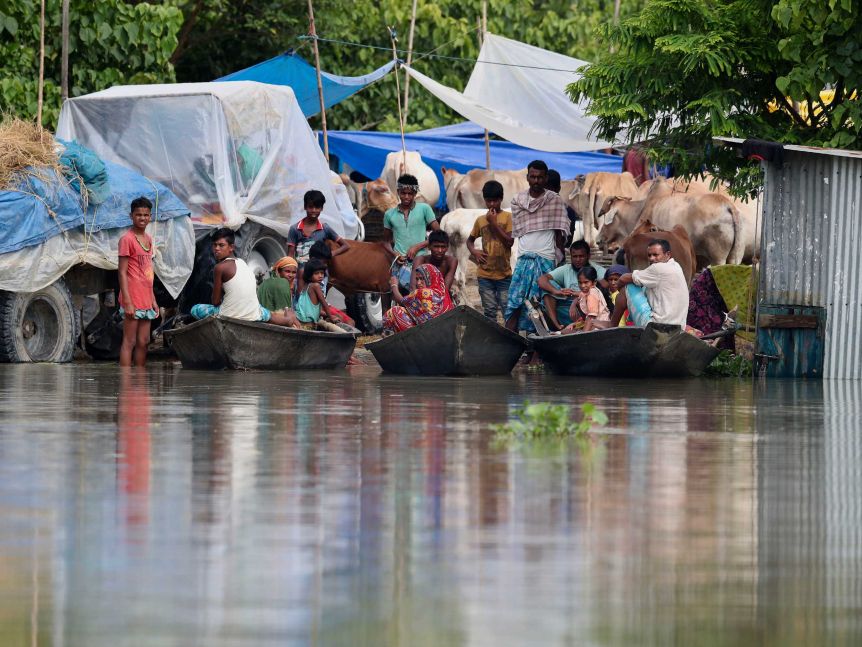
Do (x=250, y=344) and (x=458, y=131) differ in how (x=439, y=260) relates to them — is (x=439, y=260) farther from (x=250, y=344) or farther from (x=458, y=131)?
(x=458, y=131)

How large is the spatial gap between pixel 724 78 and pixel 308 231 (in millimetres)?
4556

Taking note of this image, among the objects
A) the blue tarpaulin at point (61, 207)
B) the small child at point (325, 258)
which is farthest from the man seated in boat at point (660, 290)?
the blue tarpaulin at point (61, 207)

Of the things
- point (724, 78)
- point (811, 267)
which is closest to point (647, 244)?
point (724, 78)

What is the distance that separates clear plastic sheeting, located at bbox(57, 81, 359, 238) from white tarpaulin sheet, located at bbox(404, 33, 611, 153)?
2.52m

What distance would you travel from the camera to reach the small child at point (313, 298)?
1622 centimetres

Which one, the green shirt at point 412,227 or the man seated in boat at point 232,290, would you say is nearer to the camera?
the man seated in boat at point 232,290

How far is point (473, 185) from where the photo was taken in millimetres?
24188

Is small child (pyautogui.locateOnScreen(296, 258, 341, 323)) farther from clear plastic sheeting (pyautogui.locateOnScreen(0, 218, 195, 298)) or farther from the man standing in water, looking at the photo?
the man standing in water

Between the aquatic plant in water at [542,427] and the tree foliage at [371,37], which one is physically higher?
the tree foliage at [371,37]

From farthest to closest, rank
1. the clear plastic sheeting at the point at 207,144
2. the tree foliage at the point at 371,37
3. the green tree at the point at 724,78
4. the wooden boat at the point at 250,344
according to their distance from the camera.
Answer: the tree foliage at the point at 371,37
the clear plastic sheeting at the point at 207,144
the wooden boat at the point at 250,344
the green tree at the point at 724,78

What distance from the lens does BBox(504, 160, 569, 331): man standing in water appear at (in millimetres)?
16453

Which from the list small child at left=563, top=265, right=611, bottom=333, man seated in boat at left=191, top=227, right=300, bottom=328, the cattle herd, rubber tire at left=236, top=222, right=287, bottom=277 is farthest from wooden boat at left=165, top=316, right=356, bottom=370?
the cattle herd

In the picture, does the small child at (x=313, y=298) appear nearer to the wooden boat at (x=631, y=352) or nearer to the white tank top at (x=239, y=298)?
the white tank top at (x=239, y=298)

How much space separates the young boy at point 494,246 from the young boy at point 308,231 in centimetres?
159
